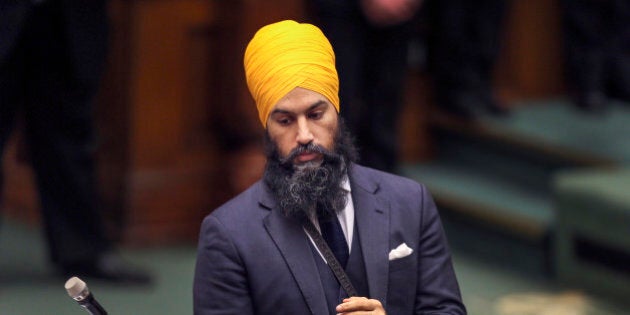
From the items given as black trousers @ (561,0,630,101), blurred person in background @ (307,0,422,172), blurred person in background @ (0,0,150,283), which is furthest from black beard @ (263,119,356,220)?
black trousers @ (561,0,630,101)

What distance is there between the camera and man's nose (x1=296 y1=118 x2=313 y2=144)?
3611 mm

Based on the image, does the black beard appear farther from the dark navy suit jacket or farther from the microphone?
the microphone

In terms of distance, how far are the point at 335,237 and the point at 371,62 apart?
8.61ft

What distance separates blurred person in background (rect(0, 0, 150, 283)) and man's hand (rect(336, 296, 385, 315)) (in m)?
2.08

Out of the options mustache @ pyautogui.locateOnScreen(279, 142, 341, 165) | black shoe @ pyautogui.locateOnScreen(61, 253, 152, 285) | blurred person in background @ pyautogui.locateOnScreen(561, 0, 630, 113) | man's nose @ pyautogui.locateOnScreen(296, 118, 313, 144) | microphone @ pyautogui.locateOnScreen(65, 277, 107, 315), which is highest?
man's nose @ pyautogui.locateOnScreen(296, 118, 313, 144)

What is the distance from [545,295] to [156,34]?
5.94 feet

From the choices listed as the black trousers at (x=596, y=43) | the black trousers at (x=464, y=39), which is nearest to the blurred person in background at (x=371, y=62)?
the black trousers at (x=464, y=39)

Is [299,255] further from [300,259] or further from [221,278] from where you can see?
[221,278]

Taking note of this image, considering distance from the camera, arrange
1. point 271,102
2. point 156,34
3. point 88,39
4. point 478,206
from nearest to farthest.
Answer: point 271,102 → point 88,39 → point 156,34 → point 478,206

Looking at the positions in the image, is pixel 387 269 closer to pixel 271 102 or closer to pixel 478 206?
pixel 271 102

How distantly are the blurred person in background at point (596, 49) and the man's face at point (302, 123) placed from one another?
154 inches

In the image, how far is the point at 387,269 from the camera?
371cm

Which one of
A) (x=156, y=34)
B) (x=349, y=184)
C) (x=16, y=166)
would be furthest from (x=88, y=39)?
(x=349, y=184)

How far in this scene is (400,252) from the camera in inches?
147
